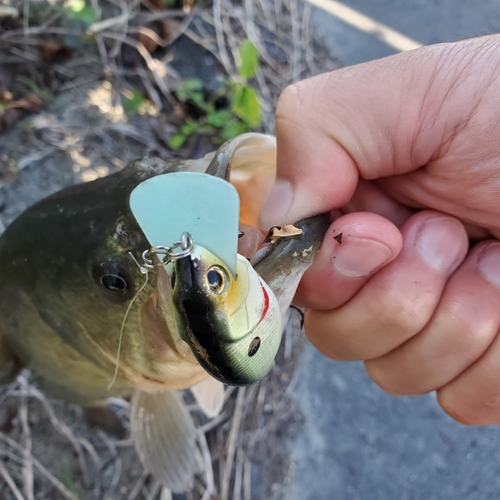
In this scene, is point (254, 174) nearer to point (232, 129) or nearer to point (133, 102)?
point (232, 129)

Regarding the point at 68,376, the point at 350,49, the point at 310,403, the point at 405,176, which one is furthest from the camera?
the point at 350,49

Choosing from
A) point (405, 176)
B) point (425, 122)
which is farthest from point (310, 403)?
point (425, 122)

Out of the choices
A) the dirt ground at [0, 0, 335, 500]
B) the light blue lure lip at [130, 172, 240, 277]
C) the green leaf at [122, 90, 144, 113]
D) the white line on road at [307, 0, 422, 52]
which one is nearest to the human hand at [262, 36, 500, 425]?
the light blue lure lip at [130, 172, 240, 277]

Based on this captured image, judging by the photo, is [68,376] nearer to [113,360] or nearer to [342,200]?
[113,360]

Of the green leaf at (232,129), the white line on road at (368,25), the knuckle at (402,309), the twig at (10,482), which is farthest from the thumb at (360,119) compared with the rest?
the white line on road at (368,25)

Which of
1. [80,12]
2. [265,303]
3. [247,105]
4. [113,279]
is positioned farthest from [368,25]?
[265,303]

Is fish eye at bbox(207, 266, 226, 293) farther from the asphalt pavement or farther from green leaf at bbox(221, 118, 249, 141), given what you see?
green leaf at bbox(221, 118, 249, 141)

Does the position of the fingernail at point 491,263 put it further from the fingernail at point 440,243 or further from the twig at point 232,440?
the twig at point 232,440

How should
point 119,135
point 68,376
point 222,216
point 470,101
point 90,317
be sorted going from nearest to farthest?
point 222,216, point 470,101, point 90,317, point 68,376, point 119,135
